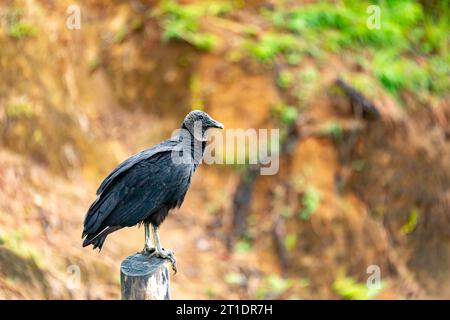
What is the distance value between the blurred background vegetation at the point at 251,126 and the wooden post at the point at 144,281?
2.33 metres

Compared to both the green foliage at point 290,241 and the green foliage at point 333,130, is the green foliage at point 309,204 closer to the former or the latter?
the green foliage at point 290,241

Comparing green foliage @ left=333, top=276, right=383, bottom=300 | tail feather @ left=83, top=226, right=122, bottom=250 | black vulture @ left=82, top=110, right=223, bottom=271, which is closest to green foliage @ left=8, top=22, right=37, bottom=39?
black vulture @ left=82, top=110, right=223, bottom=271

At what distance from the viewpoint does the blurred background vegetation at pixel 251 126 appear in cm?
650

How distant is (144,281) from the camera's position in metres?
3.55

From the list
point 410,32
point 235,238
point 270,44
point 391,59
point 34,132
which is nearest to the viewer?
point 34,132

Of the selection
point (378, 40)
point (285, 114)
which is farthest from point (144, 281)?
point (378, 40)

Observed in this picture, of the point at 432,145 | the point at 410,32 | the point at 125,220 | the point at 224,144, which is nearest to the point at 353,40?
the point at 410,32

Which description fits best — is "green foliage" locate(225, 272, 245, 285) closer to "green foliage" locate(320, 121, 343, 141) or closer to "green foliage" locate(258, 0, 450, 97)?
"green foliage" locate(320, 121, 343, 141)

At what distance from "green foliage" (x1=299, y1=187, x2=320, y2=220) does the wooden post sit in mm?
3637

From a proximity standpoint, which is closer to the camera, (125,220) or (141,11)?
(125,220)

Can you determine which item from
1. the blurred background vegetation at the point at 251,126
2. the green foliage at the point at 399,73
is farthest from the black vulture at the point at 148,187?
the green foliage at the point at 399,73

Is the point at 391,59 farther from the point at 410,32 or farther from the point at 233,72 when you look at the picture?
the point at 233,72

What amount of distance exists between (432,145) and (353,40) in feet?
5.83

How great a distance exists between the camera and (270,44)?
304 inches
